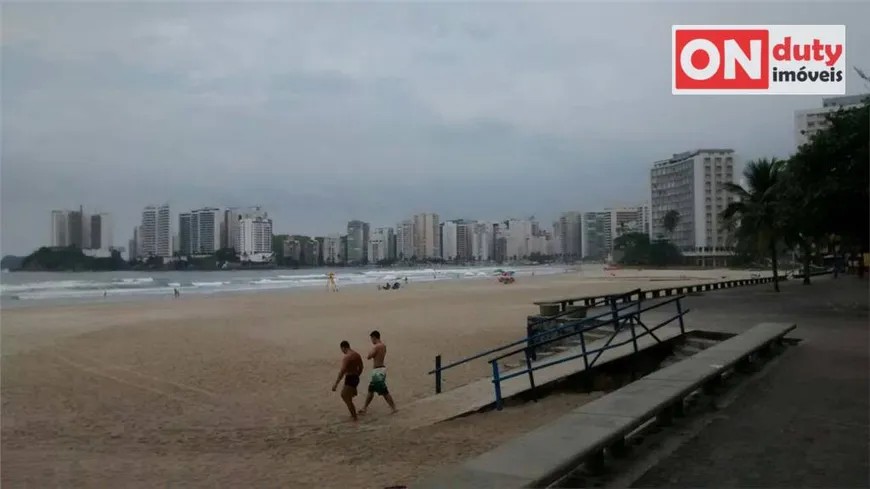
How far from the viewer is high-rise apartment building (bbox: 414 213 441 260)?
162 m

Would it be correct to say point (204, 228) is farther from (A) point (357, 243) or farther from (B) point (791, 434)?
(B) point (791, 434)

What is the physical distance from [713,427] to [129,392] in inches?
386

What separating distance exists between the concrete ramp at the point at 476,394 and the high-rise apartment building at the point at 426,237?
493 feet

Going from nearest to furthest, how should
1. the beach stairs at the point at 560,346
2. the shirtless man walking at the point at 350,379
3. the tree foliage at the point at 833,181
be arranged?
the shirtless man walking at the point at 350,379 < the beach stairs at the point at 560,346 < the tree foliage at the point at 833,181

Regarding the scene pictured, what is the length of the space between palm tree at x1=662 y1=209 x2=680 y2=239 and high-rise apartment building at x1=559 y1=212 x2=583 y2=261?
63.7 metres

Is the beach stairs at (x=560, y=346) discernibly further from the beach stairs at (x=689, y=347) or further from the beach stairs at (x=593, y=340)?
the beach stairs at (x=689, y=347)

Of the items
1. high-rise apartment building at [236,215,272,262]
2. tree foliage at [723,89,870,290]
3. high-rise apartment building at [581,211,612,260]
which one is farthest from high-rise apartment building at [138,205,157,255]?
high-rise apartment building at [581,211,612,260]

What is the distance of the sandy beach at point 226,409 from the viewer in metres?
7.13

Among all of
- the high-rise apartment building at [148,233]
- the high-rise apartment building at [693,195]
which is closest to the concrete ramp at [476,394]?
the high-rise apartment building at [693,195]

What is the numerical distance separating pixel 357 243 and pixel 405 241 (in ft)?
38.6

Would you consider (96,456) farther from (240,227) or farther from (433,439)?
(240,227)

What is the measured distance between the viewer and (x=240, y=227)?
115 meters

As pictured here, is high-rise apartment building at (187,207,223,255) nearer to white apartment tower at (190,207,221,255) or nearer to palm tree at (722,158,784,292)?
white apartment tower at (190,207,221,255)

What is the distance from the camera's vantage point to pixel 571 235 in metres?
189
